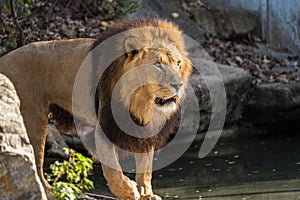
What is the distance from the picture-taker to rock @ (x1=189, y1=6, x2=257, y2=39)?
11656 mm

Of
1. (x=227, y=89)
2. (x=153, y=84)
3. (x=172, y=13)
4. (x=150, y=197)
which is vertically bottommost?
(x=227, y=89)

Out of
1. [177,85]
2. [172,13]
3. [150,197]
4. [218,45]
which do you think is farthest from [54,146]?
[172,13]

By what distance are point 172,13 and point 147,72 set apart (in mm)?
6536

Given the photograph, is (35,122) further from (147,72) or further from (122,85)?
(147,72)

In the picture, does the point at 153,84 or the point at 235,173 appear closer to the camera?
the point at 153,84

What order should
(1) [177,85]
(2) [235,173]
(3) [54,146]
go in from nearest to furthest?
(1) [177,85] → (2) [235,173] → (3) [54,146]

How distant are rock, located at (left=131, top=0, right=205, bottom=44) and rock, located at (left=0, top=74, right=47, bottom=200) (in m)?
7.78

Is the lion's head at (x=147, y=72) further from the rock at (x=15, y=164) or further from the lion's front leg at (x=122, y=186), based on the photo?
the rock at (x=15, y=164)

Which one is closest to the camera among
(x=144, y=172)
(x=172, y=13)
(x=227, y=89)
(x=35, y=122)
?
(x=144, y=172)

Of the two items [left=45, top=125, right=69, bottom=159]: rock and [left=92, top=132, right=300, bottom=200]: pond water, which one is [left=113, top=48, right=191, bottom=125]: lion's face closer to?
[left=92, top=132, right=300, bottom=200]: pond water

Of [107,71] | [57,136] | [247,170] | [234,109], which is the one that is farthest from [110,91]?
[234,109]

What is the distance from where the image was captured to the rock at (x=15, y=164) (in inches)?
119

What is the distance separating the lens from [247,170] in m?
6.86

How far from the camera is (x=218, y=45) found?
1113 cm
